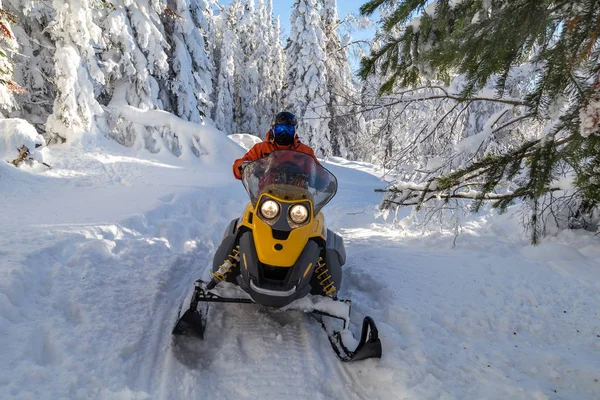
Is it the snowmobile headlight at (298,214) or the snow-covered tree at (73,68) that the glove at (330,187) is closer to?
the snowmobile headlight at (298,214)

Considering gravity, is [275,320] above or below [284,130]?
below

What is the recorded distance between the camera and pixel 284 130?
4.24 metres

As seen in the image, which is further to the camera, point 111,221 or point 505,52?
point 111,221

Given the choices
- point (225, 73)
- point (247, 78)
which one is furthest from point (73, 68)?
point (247, 78)

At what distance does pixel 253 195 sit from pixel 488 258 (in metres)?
3.44

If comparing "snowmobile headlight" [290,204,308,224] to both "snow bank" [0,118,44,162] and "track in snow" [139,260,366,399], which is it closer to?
"track in snow" [139,260,366,399]

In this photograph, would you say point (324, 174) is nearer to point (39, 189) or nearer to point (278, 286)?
point (278, 286)

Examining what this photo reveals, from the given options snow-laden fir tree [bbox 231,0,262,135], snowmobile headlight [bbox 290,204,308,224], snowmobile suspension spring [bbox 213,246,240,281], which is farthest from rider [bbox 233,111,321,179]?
snow-laden fir tree [bbox 231,0,262,135]

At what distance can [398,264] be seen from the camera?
194 inches

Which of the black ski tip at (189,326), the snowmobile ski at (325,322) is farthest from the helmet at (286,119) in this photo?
the black ski tip at (189,326)

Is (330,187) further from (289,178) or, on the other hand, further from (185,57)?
(185,57)

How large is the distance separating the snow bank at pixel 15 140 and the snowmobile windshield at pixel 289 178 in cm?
757

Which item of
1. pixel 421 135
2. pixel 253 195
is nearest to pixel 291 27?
pixel 421 135

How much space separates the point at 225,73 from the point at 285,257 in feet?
106
